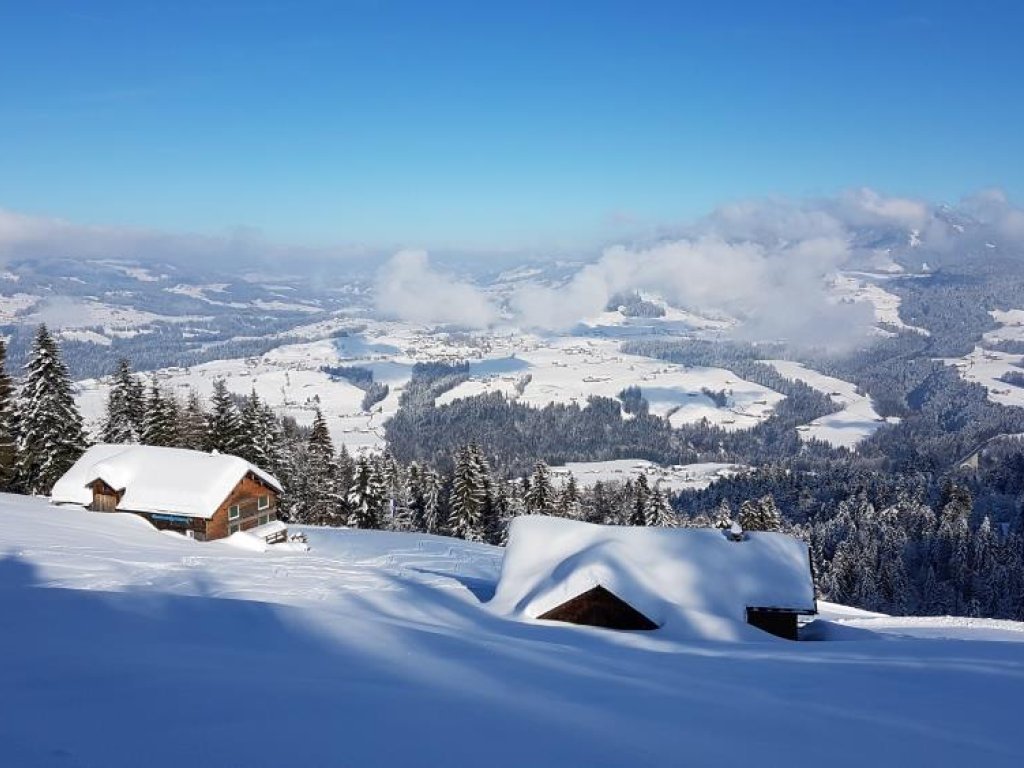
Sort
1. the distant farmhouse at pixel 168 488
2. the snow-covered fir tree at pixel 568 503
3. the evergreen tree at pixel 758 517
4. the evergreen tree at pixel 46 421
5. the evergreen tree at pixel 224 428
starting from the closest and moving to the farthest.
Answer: the distant farmhouse at pixel 168 488
the evergreen tree at pixel 46 421
the evergreen tree at pixel 224 428
the evergreen tree at pixel 758 517
the snow-covered fir tree at pixel 568 503

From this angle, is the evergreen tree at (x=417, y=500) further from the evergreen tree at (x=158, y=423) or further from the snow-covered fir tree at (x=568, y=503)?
the evergreen tree at (x=158, y=423)

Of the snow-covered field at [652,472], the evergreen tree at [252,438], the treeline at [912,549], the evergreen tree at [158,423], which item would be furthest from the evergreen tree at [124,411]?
the snow-covered field at [652,472]

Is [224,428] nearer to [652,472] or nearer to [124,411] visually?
[124,411]

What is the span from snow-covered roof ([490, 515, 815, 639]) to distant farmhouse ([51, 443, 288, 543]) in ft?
54.6

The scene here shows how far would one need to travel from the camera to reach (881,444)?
174m

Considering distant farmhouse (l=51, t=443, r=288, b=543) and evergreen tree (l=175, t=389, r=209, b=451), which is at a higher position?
evergreen tree (l=175, t=389, r=209, b=451)

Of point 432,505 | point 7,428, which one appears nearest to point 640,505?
point 432,505

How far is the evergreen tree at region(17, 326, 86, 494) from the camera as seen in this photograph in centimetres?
3834

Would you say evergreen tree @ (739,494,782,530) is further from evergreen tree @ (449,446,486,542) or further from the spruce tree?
evergreen tree @ (449,446,486,542)

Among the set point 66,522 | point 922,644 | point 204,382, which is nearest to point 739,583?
point 922,644

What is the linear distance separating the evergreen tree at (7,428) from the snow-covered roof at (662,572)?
30.5 meters

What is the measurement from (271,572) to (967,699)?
781 inches

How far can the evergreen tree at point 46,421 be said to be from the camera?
38344 millimetres

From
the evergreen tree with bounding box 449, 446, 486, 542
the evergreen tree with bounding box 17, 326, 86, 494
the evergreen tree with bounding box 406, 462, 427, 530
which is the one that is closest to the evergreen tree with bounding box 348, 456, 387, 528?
the evergreen tree with bounding box 449, 446, 486, 542
